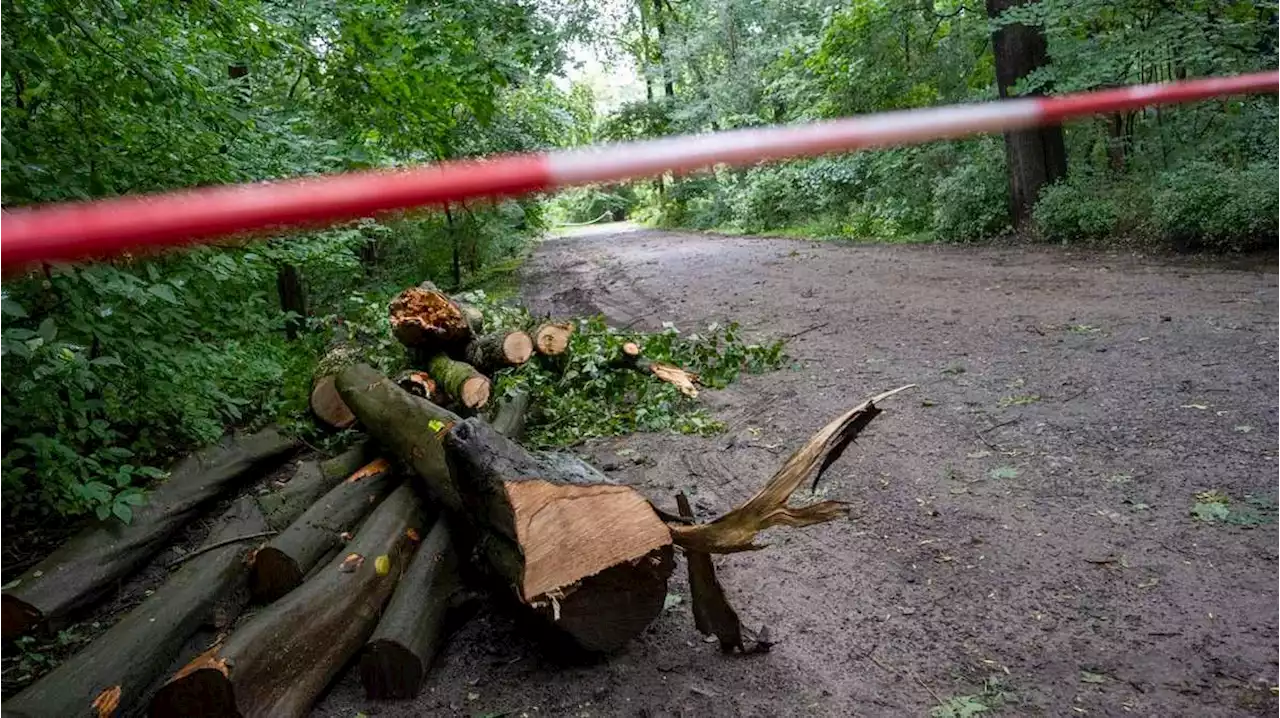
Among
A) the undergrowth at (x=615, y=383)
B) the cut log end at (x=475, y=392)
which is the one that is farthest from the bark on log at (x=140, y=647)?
the undergrowth at (x=615, y=383)

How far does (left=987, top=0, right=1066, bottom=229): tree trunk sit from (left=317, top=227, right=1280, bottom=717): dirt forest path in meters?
5.09

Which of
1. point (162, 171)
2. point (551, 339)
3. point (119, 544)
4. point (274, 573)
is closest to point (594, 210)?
point (551, 339)

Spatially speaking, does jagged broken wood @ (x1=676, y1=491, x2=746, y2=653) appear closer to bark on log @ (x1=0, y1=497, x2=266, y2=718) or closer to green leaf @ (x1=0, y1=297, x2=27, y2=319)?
bark on log @ (x1=0, y1=497, x2=266, y2=718)

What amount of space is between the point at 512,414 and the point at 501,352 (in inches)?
35.7

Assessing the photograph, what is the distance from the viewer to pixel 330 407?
5270 mm

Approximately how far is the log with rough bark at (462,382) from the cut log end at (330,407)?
644mm

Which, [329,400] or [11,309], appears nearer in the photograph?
[11,309]

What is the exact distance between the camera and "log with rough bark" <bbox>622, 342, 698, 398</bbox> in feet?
18.9

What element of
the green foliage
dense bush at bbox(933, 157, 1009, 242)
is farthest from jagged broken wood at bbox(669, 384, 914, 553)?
dense bush at bbox(933, 157, 1009, 242)

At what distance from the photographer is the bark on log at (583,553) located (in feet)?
8.11

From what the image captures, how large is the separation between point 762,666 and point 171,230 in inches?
90.2

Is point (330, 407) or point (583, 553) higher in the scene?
point (330, 407)

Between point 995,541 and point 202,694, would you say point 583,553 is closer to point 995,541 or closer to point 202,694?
point 202,694

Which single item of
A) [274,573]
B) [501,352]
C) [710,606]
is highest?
[501,352]
